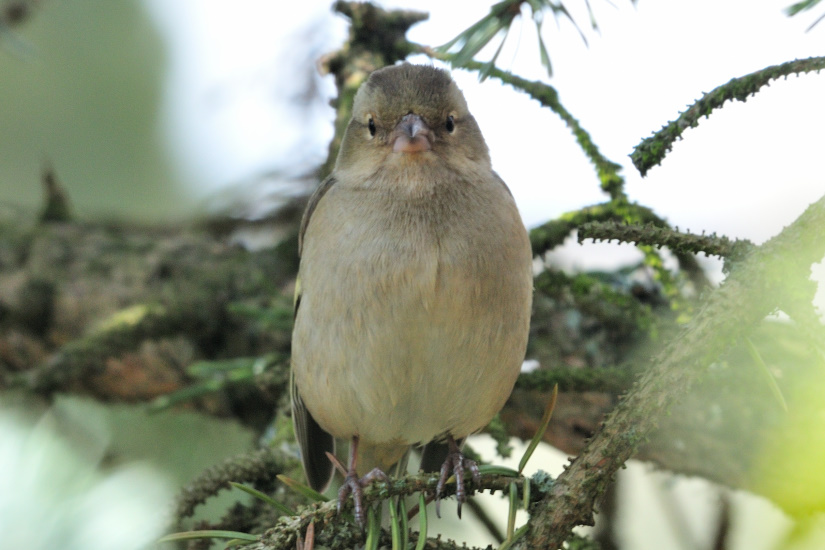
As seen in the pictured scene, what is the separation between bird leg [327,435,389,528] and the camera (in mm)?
1647

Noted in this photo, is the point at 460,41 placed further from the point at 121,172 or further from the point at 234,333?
the point at 121,172

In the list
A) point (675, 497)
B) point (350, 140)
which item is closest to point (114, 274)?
point (350, 140)

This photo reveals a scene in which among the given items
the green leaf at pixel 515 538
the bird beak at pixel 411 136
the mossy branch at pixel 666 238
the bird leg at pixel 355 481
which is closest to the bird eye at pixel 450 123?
the bird beak at pixel 411 136

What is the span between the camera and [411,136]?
2.51 meters

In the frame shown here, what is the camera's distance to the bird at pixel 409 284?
221 cm

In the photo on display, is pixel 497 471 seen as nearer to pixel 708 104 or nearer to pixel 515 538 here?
pixel 515 538

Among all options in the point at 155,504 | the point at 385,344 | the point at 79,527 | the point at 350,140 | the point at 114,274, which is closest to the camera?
the point at 79,527

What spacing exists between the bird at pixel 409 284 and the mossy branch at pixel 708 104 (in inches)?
33.6

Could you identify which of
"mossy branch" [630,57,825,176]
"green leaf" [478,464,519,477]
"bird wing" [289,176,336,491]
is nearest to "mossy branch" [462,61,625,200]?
"bird wing" [289,176,336,491]

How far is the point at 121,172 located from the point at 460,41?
3.48m

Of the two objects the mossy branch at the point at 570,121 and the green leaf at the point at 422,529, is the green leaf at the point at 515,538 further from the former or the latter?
the mossy branch at the point at 570,121

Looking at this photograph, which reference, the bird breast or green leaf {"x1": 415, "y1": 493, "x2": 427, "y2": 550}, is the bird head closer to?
the bird breast

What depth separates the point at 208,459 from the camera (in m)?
3.49

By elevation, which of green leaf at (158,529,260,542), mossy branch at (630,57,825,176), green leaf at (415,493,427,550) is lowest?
green leaf at (415,493,427,550)
